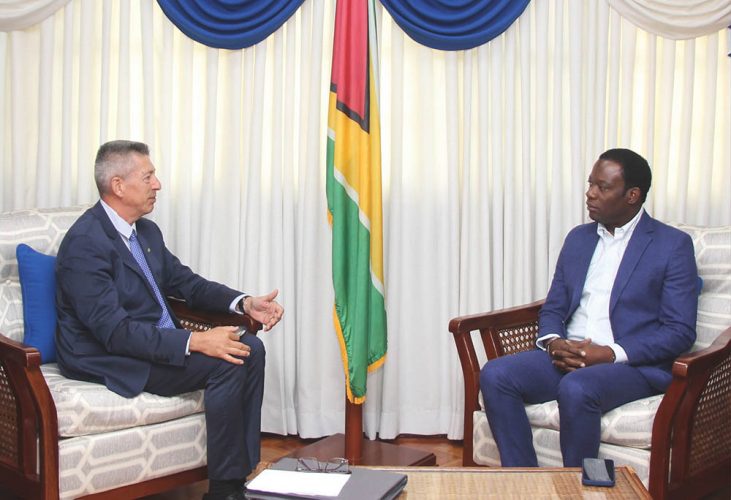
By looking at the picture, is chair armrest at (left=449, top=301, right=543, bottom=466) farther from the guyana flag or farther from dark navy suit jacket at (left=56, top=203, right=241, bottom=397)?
dark navy suit jacket at (left=56, top=203, right=241, bottom=397)

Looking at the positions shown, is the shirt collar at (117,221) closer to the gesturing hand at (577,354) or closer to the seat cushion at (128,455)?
the seat cushion at (128,455)

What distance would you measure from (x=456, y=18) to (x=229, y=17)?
911 millimetres

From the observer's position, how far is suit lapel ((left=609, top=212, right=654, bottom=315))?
3057 millimetres

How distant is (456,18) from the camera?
12.0 feet

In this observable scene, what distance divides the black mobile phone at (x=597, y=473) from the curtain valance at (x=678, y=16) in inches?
80.5

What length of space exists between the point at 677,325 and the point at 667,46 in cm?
134

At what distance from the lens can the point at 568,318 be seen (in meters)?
3.22

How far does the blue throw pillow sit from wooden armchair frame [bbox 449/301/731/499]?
1353 millimetres

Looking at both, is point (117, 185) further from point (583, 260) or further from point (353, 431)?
point (583, 260)

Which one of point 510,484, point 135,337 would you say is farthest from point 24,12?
point 510,484

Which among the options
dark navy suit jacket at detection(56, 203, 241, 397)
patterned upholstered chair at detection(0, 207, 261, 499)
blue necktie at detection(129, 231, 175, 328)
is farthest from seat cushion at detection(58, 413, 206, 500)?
blue necktie at detection(129, 231, 175, 328)

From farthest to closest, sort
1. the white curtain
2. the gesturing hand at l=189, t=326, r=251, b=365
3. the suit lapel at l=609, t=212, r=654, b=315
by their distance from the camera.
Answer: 1. the white curtain
2. the suit lapel at l=609, t=212, r=654, b=315
3. the gesturing hand at l=189, t=326, r=251, b=365

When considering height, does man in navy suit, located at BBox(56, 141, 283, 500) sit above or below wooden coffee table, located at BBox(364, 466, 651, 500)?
above

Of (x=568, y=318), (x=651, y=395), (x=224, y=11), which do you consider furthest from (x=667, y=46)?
(x=224, y=11)
